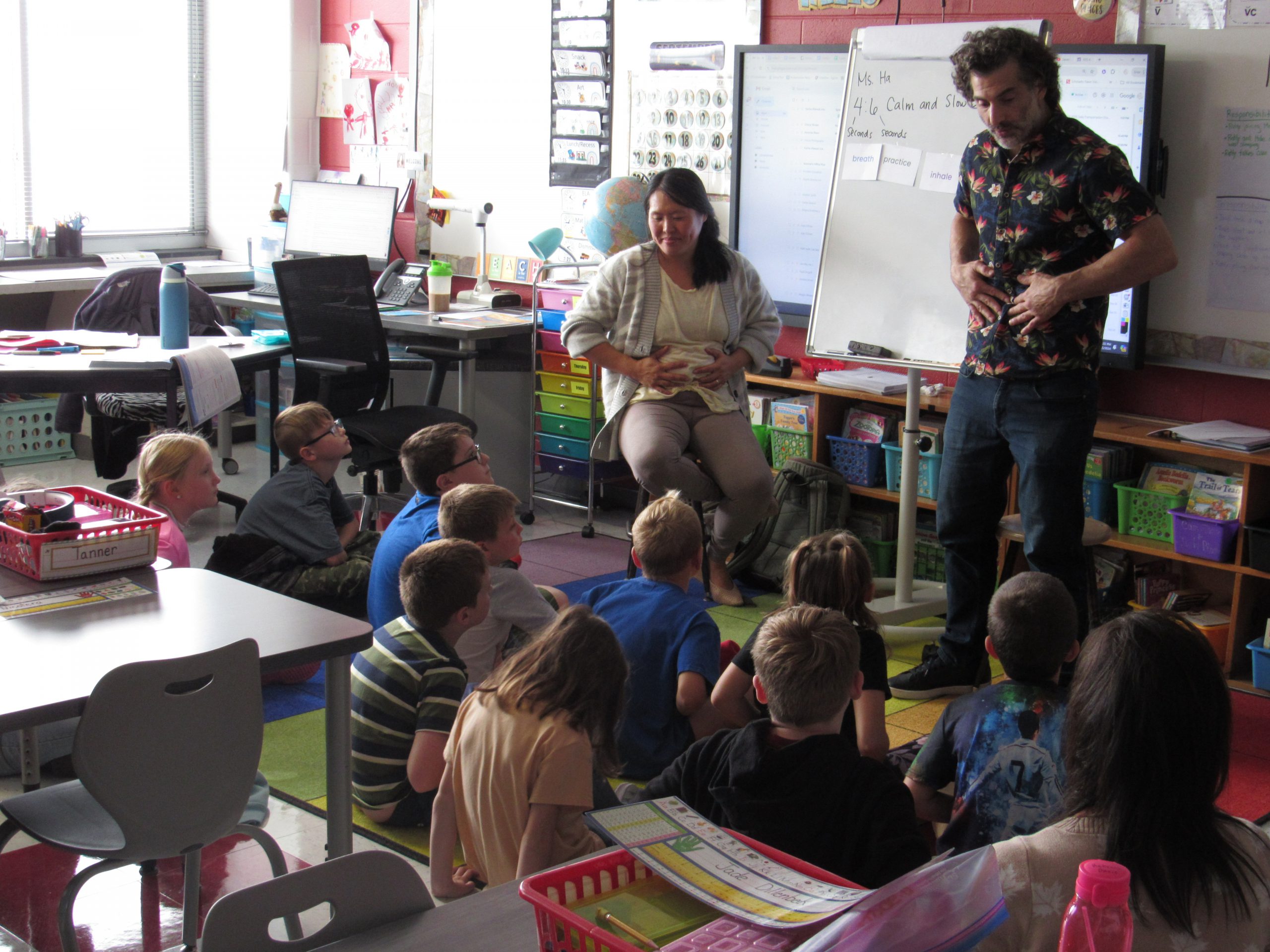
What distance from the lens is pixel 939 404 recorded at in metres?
4.08

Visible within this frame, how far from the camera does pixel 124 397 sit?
194 inches

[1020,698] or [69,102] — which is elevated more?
[69,102]

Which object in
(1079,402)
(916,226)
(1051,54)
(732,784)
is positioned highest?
(1051,54)

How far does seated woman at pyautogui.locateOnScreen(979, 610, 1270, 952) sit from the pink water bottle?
324 millimetres

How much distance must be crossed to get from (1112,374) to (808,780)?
2.69m

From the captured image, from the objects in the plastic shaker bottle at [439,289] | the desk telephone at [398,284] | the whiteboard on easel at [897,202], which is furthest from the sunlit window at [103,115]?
the whiteboard on easel at [897,202]

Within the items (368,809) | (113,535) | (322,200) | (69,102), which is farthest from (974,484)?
(69,102)

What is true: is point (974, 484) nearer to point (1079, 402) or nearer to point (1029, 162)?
point (1079, 402)

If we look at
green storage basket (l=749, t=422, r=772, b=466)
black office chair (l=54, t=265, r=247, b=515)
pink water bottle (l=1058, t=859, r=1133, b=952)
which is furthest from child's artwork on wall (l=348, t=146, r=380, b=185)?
pink water bottle (l=1058, t=859, r=1133, b=952)

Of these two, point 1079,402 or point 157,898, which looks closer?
point 157,898

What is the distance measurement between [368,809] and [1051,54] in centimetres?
215

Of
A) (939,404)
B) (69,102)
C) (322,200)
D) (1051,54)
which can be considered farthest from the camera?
(69,102)

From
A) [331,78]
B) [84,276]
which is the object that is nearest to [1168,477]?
[331,78]

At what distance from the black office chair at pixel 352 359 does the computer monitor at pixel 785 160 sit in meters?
1.15
